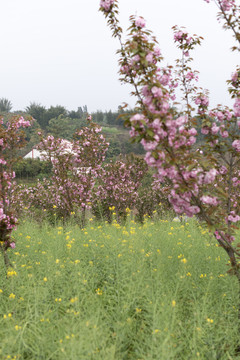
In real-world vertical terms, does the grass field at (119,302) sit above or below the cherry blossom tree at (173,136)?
below

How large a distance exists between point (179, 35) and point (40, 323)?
469cm

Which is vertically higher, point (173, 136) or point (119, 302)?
point (173, 136)

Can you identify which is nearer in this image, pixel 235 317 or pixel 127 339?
pixel 127 339

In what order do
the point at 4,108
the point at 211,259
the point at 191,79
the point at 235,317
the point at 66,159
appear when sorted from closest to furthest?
the point at 235,317 < the point at 211,259 < the point at 191,79 < the point at 66,159 < the point at 4,108

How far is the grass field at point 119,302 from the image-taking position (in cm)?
277

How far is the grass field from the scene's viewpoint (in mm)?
2770

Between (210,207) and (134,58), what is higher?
(134,58)

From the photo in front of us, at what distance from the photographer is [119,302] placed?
3535 mm

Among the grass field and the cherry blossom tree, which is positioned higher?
the cherry blossom tree

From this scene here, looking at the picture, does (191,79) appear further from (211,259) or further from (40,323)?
(40,323)

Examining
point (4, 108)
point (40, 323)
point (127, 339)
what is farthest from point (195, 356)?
point (4, 108)

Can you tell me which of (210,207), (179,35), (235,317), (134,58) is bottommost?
(235,317)

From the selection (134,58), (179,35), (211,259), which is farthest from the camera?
(179,35)

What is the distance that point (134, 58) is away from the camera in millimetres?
3045
